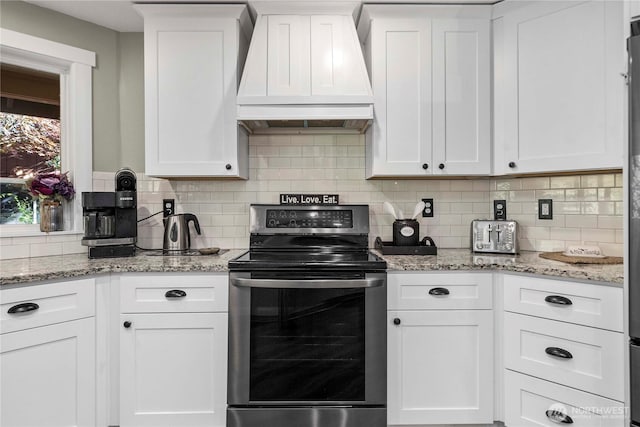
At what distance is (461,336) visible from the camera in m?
1.84

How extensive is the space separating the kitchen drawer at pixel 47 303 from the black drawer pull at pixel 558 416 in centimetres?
214

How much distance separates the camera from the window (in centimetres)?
216

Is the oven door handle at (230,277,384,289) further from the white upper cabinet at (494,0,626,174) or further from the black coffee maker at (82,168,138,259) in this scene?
the white upper cabinet at (494,0,626,174)

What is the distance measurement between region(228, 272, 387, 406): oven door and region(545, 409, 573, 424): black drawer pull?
2.38ft

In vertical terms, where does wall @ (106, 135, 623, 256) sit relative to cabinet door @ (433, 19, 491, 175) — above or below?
below

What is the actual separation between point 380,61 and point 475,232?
3.73 ft

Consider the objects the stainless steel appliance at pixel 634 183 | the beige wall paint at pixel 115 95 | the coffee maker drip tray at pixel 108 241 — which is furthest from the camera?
the beige wall paint at pixel 115 95

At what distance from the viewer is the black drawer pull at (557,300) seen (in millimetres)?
1625

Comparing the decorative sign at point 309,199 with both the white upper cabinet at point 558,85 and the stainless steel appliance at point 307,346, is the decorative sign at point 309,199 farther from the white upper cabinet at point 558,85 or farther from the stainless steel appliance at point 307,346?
the white upper cabinet at point 558,85

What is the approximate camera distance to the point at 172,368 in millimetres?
1812

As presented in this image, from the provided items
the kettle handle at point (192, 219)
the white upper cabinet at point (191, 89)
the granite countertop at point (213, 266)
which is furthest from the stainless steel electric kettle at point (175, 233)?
the white upper cabinet at point (191, 89)

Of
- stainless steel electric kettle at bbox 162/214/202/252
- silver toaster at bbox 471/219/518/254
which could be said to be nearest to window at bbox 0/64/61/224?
stainless steel electric kettle at bbox 162/214/202/252

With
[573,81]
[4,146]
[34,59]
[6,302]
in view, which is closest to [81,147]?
[4,146]

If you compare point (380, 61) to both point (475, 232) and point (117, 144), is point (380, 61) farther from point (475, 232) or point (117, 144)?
point (117, 144)
